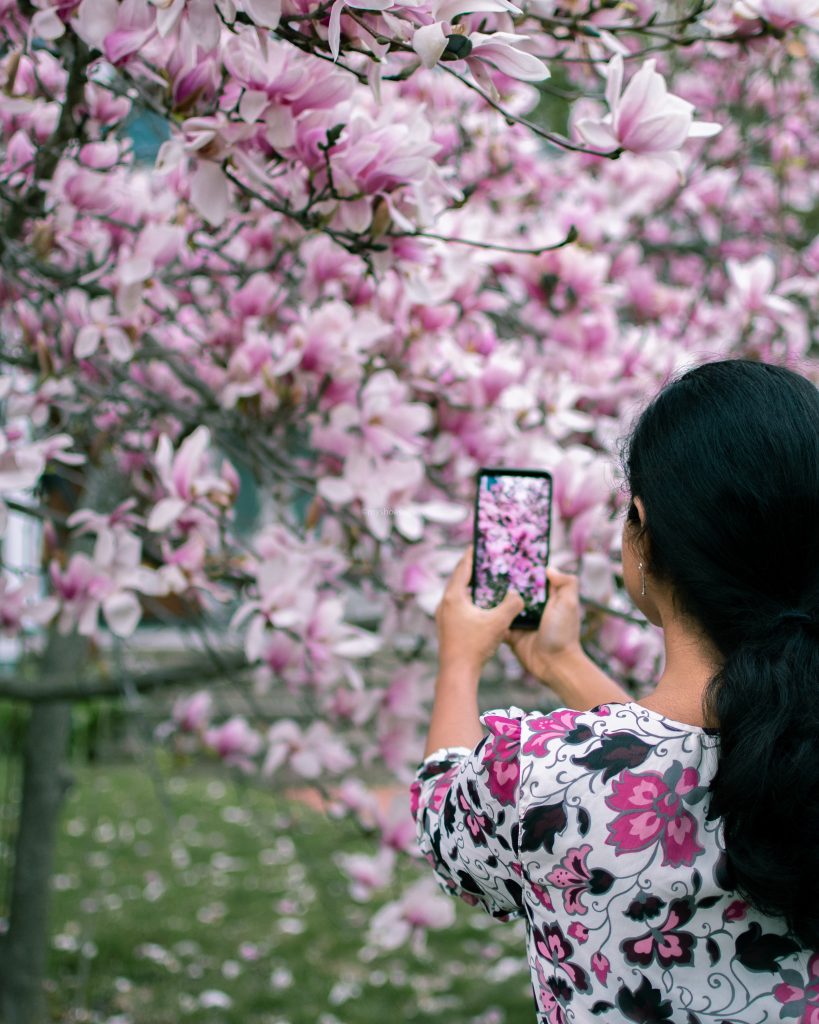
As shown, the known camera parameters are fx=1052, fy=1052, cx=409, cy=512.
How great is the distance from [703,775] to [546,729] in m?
0.15

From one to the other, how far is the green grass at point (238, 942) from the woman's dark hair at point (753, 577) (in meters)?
1.36

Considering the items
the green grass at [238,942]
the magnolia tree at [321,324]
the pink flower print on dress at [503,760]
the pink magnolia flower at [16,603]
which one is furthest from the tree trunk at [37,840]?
the pink flower print on dress at [503,760]

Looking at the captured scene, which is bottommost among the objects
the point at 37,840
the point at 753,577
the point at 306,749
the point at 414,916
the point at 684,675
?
the point at 37,840

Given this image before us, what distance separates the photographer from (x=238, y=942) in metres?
3.81

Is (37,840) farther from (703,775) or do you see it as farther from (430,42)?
(430,42)

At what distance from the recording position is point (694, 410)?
3.34 ft

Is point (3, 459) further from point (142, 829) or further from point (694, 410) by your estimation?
point (142, 829)

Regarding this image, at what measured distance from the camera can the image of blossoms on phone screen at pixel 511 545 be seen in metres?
1.38

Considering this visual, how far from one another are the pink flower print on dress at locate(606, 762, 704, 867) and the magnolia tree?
0.61 metres

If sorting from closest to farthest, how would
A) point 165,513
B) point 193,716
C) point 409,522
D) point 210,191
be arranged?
1. point 210,191
2. point 165,513
3. point 409,522
4. point 193,716

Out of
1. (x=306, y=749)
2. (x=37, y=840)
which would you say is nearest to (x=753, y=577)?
(x=306, y=749)

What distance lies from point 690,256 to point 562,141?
104 inches

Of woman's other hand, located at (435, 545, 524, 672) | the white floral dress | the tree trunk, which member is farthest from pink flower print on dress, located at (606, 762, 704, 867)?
the tree trunk

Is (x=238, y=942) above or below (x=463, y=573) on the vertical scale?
below
